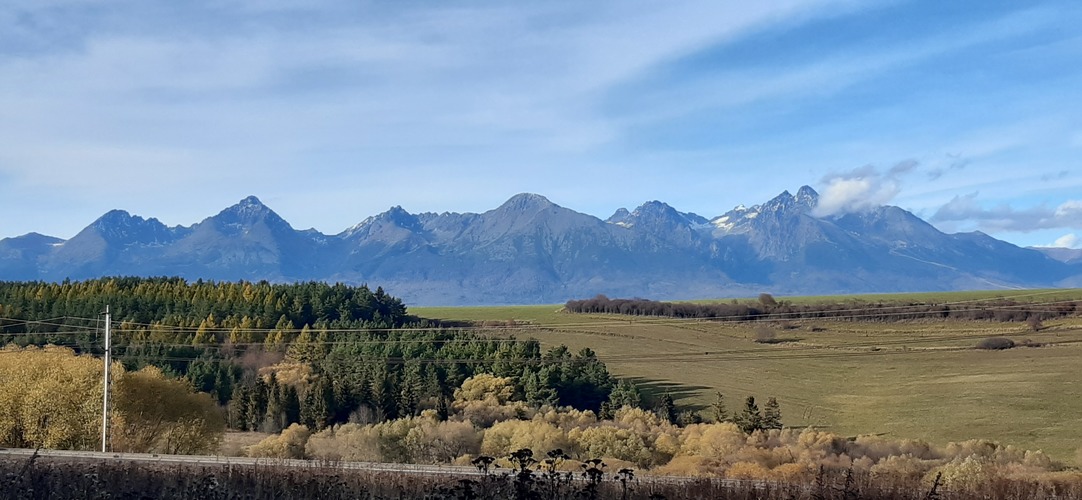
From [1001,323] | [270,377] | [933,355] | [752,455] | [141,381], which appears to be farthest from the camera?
[1001,323]

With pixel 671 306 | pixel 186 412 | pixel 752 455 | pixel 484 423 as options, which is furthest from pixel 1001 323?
pixel 186 412

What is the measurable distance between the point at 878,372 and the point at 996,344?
22101mm

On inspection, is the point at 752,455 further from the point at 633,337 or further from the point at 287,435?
the point at 633,337

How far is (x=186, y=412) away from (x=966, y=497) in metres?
64.9

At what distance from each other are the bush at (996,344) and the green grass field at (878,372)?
1828mm

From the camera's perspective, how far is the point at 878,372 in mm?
112625

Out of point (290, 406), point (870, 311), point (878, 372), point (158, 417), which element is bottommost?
point (290, 406)

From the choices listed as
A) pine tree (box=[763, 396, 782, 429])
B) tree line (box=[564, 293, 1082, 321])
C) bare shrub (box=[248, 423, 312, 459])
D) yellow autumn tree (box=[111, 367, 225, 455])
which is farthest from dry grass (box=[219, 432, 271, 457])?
tree line (box=[564, 293, 1082, 321])

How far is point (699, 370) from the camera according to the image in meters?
125

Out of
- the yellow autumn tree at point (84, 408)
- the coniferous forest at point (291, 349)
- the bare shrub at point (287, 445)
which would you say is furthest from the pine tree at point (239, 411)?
the bare shrub at point (287, 445)

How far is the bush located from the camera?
121562mm

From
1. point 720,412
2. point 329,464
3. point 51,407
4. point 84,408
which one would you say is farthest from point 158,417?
point 329,464

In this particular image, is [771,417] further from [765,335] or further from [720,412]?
[765,335]

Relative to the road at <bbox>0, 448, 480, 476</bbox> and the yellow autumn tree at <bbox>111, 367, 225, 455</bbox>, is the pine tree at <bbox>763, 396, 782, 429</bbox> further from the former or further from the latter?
the road at <bbox>0, 448, 480, 476</bbox>
